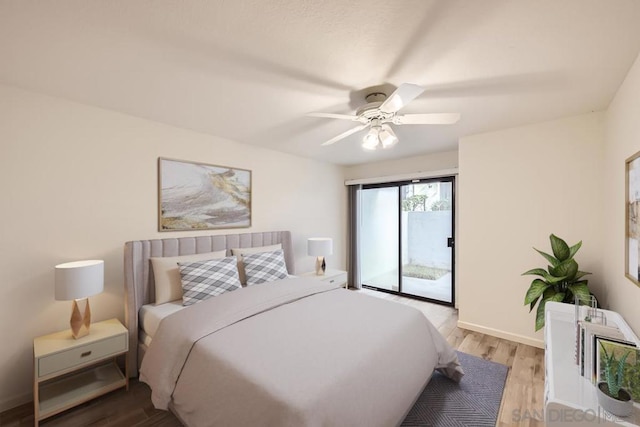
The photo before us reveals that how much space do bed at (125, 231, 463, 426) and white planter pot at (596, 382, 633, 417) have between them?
0.88 meters

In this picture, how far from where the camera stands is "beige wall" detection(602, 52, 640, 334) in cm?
158

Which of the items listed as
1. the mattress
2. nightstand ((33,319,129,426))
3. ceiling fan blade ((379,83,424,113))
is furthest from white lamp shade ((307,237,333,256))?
ceiling fan blade ((379,83,424,113))

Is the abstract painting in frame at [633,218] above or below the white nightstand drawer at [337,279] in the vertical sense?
above

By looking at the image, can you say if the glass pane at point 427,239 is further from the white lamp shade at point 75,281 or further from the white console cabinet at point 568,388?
the white lamp shade at point 75,281

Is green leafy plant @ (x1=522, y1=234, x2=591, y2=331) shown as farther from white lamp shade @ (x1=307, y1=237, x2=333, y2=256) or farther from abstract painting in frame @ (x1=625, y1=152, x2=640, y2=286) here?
white lamp shade @ (x1=307, y1=237, x2=333, y2=256)

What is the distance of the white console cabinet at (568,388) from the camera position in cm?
101

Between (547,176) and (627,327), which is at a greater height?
(547,176)

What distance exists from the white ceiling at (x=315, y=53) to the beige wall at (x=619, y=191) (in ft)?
0.54

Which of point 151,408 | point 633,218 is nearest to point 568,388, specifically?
point 633,218

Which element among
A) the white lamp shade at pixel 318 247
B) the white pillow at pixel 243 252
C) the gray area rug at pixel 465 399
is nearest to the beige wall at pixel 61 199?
the white pillow at pixel 243 252

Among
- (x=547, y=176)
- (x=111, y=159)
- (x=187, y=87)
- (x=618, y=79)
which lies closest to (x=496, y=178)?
(x=547, y=176)

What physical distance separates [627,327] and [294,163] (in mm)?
3589

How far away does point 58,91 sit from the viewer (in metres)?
1.97

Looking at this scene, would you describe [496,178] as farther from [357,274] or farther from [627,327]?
[357,274]
